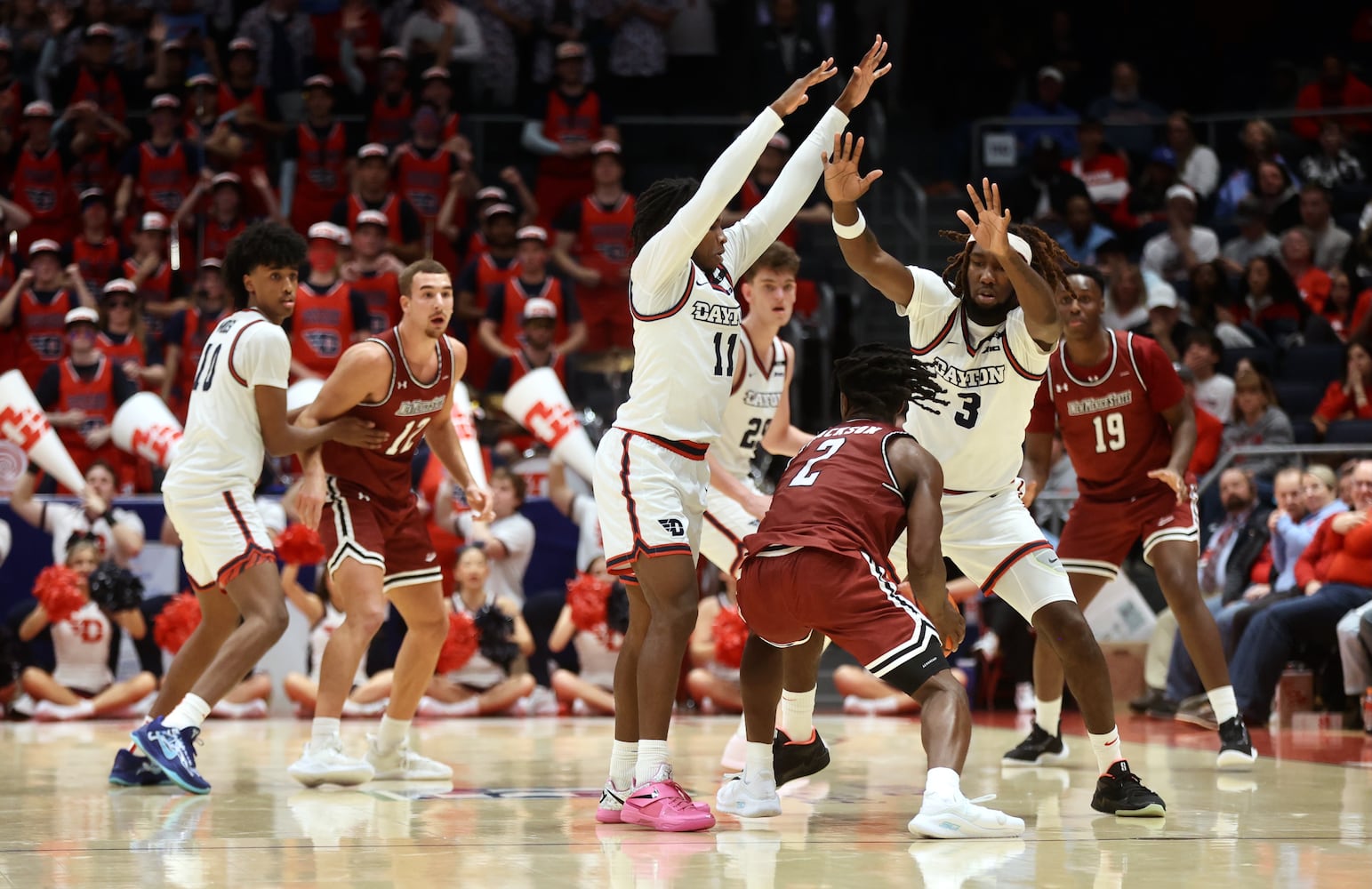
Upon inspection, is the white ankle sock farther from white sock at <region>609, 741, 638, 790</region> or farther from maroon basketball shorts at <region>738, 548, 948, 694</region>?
white sock at <region>609, 741, 638, 790</region>

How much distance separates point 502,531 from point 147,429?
106 inches

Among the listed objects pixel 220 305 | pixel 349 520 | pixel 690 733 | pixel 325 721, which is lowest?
pixel 690 733

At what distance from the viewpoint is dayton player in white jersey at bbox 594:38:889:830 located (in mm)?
5496

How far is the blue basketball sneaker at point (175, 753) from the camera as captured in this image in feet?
21.2

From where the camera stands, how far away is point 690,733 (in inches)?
370

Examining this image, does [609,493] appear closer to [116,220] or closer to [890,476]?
[890,476]

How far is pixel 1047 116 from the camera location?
53.5 ft

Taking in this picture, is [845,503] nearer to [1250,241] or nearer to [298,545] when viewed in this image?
[298,545]

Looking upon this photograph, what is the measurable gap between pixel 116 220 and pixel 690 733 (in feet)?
29.4

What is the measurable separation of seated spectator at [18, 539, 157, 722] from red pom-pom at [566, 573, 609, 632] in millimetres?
2788

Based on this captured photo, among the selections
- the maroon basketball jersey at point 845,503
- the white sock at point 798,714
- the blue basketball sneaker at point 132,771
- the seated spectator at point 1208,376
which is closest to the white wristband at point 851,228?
the maroon basketball jersey at point 845,503

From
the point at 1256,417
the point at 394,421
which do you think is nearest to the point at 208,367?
the point at 394,421

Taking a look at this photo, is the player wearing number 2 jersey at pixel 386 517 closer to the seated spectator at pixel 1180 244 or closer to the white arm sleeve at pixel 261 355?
the white arm sleeve at pixel 261 355

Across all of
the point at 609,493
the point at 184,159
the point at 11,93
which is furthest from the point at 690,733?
the point at 11,93
